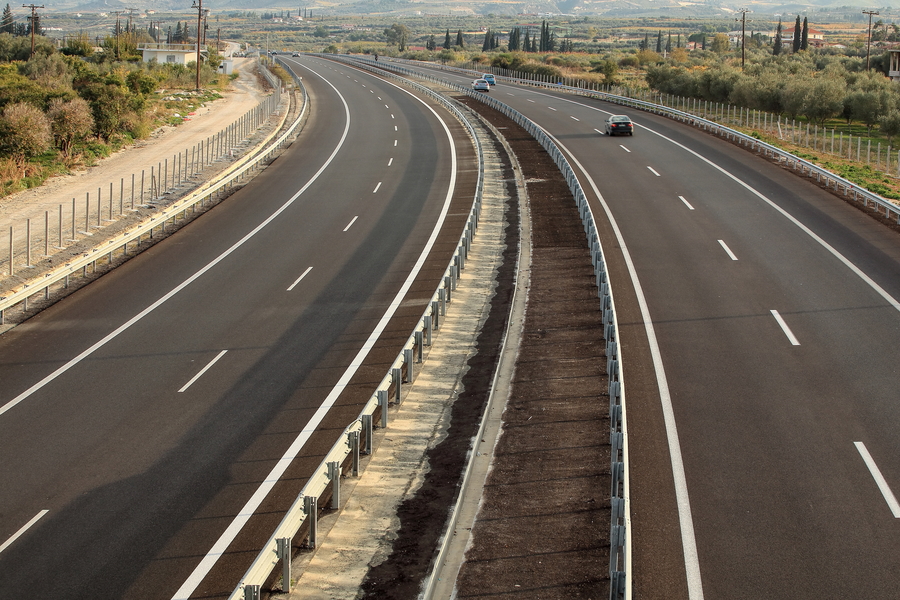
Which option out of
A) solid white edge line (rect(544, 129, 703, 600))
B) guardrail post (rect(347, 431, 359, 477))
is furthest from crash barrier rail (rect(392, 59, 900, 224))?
guardrail post (rect(347, 431, 359, 477))

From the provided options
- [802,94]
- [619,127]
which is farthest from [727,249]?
[802,94]

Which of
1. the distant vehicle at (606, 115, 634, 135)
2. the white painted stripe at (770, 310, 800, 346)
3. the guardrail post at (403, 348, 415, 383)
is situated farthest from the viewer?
the distant vehicle at (606, 115, 634, 135)

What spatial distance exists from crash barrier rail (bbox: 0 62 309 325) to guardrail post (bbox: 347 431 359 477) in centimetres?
1042

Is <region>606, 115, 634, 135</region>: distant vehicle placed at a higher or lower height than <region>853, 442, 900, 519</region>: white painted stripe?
higher

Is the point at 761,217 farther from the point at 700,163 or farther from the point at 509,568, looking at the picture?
the point at 509,568

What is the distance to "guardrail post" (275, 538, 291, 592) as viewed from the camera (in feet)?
33.6

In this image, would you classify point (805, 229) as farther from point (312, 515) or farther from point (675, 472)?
point (312, 515)

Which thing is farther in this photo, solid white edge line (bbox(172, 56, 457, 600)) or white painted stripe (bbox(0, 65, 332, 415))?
white painted stripe (bbox(0, 65, 332, 415))

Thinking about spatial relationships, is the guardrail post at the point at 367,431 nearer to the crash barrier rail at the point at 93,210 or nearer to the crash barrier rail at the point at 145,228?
the crash barrier rail at the point at 145,228

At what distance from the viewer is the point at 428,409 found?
15812mm

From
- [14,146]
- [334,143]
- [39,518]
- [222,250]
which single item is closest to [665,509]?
[39,518]

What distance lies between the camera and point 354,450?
43.7 feet

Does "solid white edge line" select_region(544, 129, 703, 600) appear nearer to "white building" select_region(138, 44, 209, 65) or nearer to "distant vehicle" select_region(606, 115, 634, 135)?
"distant vehicle" select_region(606, 115, 634, 135)

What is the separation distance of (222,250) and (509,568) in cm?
1834
